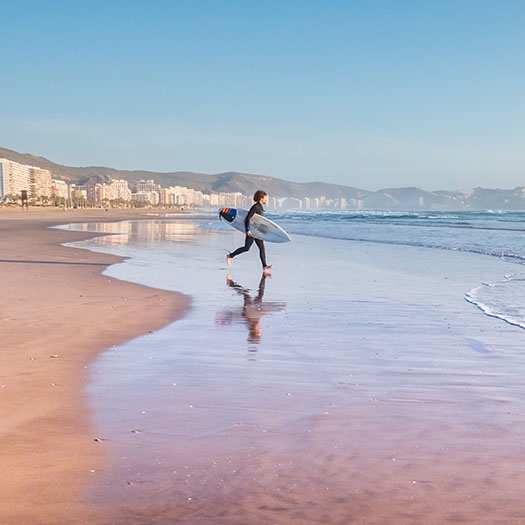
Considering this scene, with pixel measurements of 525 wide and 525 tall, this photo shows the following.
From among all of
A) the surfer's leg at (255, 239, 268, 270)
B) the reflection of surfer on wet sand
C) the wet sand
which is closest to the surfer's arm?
the surfer's leg at (255, 239, 268, 270)

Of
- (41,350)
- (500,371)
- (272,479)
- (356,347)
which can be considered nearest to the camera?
(272,479)

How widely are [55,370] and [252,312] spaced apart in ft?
13.2

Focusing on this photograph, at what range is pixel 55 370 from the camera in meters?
5.84

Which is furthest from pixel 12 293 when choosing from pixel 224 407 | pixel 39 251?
pixel 39 251

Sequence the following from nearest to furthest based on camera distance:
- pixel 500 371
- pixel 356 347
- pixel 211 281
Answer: pixel 500 371, pixel 356 347, pixel 211 281

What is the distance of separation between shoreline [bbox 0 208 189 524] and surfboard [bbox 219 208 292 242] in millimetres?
4995

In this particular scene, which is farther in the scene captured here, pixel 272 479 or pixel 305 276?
pixel 305 276

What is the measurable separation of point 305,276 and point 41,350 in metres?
8.47

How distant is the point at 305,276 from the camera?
47.4ft

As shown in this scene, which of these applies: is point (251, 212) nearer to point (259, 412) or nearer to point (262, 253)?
point (262, 253)

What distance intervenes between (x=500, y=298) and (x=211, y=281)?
5.59 meters

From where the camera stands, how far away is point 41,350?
6625 millimetres

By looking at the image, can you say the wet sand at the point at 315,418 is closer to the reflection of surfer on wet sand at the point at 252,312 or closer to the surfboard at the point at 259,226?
the reflection of surfer on wet sand at the point at 252,312

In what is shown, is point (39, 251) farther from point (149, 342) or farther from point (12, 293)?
point (149, 342)
